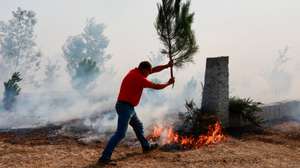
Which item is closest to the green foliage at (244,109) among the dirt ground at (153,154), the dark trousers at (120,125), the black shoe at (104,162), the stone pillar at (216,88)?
Answer: the stone pillar at (216,88)

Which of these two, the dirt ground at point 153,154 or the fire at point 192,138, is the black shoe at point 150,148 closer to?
the dirt ground at point 153,154

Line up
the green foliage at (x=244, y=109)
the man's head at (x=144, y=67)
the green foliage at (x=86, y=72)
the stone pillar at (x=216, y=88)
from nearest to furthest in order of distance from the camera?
1. the man's head at (x=144, y=67)
2. the stone pillar at (x=216, y=88)
3. the green foliage at (x=244, y=109)
4. the green foliage at (x=86, y=72)

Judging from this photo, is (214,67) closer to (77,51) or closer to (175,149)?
(175,149)

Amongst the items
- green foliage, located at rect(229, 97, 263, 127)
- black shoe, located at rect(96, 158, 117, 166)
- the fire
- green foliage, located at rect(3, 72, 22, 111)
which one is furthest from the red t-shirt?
green foliage, located at rect(3, 72, 22, 111)

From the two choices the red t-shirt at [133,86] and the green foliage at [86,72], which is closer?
the red t-shirt at [133,86]

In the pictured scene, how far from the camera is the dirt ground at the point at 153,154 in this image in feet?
23.9

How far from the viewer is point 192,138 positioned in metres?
9.70

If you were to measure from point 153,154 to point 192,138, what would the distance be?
1904 millimetres

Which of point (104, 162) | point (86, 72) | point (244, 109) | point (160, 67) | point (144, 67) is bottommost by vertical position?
point (104, 162)

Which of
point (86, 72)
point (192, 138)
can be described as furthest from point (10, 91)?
point (192, 138)

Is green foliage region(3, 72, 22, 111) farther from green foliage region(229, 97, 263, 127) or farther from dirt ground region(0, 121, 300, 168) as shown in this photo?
green foliage region(229, 97, 263, 127)

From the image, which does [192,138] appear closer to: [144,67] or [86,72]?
[144,67]

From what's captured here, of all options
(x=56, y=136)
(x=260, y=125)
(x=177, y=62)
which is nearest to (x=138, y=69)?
(x=177, y=62)

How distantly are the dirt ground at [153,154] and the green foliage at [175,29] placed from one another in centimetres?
226
